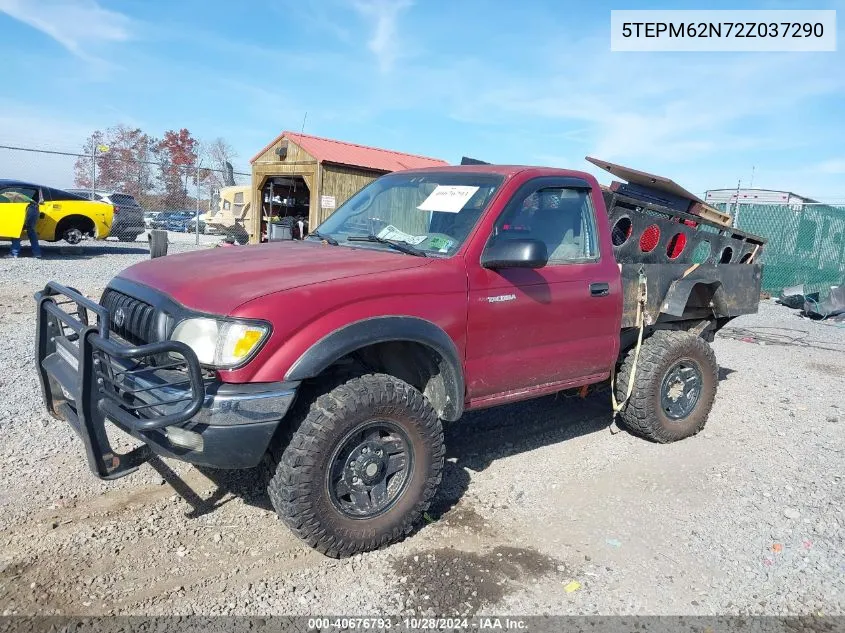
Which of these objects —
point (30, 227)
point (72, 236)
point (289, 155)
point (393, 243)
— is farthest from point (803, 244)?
point (30, 227)

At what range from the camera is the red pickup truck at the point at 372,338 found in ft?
9.28

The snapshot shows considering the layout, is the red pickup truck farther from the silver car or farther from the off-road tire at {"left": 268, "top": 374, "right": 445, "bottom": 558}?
the silver car

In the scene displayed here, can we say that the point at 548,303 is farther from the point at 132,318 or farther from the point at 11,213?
the point at 11,213

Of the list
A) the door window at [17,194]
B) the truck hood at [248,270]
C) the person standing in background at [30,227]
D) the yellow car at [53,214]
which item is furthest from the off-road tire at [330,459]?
the door window at [17,194]

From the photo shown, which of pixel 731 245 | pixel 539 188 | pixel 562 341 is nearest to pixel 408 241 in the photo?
pixel 539 188

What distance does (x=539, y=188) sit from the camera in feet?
13.2

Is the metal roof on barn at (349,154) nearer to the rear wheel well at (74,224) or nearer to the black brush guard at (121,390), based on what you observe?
the rear wheel well at (74,224)

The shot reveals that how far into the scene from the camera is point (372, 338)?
3088mm

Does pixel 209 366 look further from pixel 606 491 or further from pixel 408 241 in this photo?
pixel 606 491

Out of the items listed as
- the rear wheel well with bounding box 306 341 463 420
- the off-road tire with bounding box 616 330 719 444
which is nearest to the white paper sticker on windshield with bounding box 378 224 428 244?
the rear wheel well with bounding box 306 341 463 420

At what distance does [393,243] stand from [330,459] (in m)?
1.36

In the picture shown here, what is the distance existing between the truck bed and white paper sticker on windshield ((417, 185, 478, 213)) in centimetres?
118

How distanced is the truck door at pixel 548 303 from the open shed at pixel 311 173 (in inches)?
350

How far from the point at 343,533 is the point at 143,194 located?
71.2 ft
